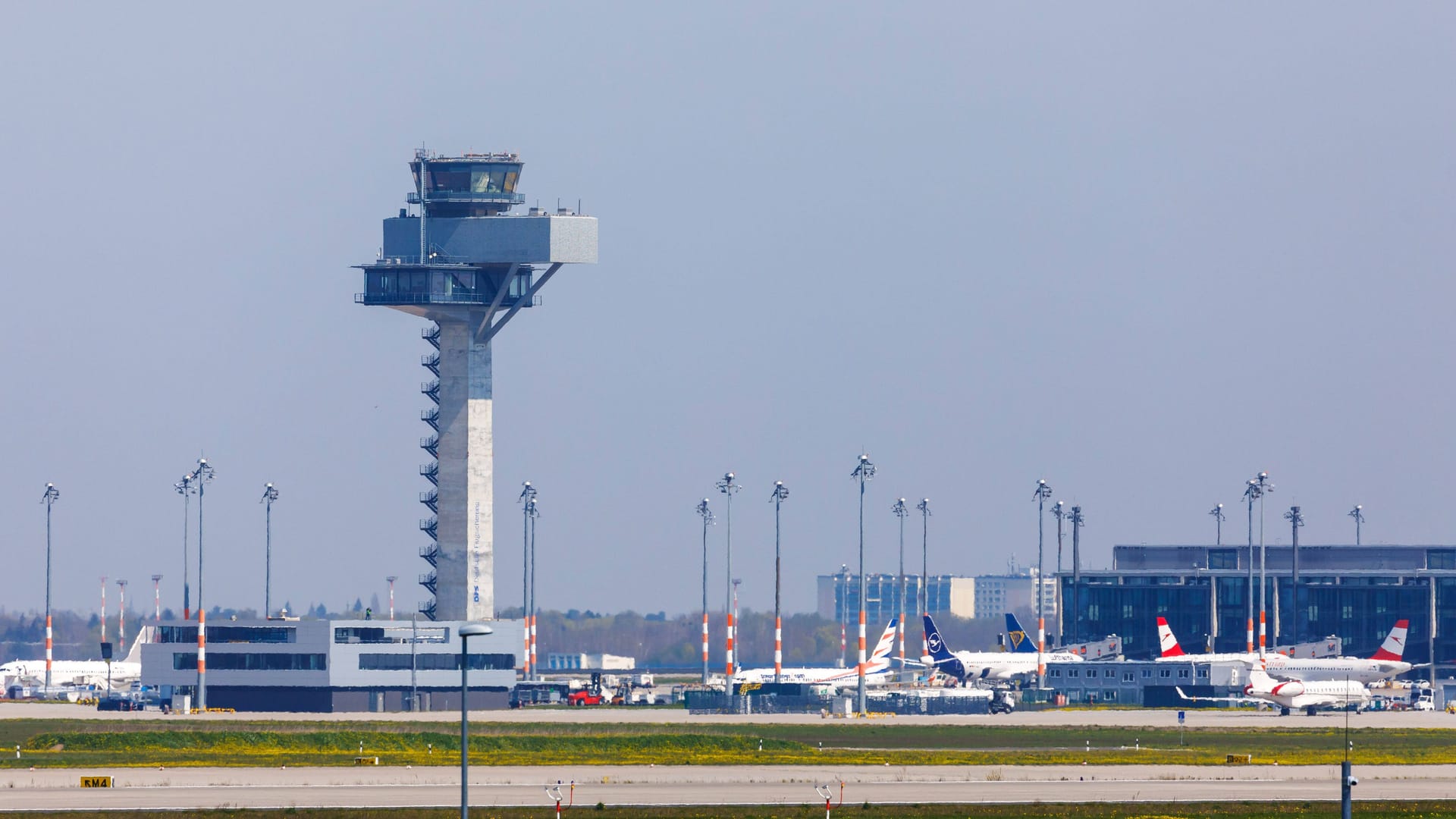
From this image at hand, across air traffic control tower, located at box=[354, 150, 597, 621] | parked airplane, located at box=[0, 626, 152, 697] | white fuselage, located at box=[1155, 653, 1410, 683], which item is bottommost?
parked airplane, located at box=[0, 626, 152, 697]

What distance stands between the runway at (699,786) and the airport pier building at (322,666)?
68401 mm

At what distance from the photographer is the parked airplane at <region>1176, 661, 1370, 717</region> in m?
134

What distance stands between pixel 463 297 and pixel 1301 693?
2612 inches

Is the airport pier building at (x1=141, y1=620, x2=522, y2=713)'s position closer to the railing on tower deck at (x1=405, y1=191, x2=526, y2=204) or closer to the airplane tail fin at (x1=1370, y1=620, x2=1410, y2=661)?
the railing on tower deck at (x1=405, y1=191, x2=526, y2=204)

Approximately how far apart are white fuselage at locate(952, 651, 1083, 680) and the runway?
97940mm

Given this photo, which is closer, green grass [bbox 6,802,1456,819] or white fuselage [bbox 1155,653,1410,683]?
green grass [bbox 6,802,1456,819]

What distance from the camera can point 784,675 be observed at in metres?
182

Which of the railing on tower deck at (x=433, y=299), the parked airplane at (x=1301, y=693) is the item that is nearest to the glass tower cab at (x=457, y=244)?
the railing on tower deck at (x=433, y=299)

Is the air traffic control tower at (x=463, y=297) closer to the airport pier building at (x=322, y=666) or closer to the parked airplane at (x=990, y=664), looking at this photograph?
the airport pier building at (x=322, y=666)


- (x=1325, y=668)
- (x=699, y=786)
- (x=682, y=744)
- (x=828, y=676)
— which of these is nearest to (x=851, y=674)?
(x=828, y=676)

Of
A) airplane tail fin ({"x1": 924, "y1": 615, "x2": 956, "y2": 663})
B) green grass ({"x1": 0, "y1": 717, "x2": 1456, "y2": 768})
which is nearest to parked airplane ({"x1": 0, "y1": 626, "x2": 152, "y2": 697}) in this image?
airplane tail fin ({"x1": 924, "y1": 615, "x2": 956, "y2": 663})

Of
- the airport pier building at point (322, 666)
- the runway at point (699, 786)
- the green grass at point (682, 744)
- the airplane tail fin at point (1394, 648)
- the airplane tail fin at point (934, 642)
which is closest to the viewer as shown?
the runway at point (699, 786)

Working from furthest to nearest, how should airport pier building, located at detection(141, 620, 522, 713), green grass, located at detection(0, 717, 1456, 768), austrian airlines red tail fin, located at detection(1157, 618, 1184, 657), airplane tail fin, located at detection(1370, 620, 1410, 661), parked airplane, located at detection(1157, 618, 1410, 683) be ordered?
austrian airlines red tail fin, located at detection(1157, 618, 1184, 657) → airplane tail fin, located at detection(1370, 620, 1410, 661) → parked airplane, located at detection(1157, 618, 1410, 683) → airport pier building, located at detection(141, 620, 522, 713) → green grass, located at detection(0, 717, 1456, 768)

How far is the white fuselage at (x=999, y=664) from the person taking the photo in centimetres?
17875
